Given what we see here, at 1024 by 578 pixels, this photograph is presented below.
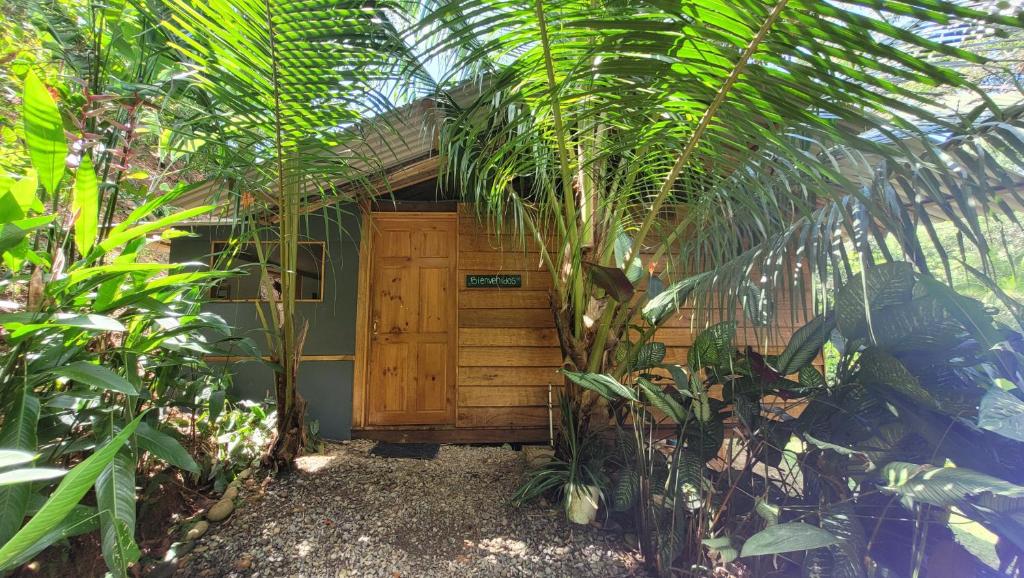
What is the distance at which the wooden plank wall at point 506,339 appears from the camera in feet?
9.74

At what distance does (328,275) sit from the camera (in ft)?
9.96

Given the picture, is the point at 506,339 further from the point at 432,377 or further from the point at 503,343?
the point at 432,377

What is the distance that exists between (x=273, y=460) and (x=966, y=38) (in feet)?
9.41

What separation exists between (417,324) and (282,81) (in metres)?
2.13

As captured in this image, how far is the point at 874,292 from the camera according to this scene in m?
0.91

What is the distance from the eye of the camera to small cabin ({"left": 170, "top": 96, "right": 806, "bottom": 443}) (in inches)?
115

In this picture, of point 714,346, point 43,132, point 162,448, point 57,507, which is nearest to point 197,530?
point 162,448

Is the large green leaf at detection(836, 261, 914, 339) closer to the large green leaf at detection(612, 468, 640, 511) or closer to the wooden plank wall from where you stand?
the large green leaf at detection(612, 468, 640, 511)

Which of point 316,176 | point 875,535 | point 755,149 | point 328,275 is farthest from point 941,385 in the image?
point 328,275

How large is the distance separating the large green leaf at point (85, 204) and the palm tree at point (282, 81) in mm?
419

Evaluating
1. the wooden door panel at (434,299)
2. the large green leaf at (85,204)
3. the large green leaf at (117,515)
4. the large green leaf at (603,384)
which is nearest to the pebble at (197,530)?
the large green leaf at (117,515)

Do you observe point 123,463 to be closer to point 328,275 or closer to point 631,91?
point 631,91

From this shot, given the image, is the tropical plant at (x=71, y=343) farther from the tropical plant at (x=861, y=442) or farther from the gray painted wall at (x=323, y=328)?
the gray painted wall at (x=323, y=328)

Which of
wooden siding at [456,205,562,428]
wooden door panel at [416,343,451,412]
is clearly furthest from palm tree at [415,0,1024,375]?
wooden door panel at [416,343,451,412]
